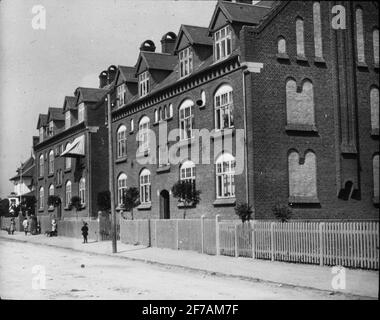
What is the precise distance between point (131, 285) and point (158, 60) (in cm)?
2415

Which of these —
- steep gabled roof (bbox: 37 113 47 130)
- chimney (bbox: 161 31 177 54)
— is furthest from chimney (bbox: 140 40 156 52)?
steep gabled roof (bbox: 37 113 47 130)

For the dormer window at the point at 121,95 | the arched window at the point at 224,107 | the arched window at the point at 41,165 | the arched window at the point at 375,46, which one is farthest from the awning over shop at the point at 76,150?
the arched window at the point at 375,46

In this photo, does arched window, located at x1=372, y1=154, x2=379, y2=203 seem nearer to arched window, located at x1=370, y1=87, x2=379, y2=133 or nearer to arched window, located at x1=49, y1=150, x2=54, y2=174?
arched window, located at x1=370, y1=87, x2=379, y2=133

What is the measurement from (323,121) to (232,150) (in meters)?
4.65

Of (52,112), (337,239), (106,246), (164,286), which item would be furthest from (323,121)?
(52,112)

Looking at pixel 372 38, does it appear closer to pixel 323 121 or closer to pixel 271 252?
pixel 323 121

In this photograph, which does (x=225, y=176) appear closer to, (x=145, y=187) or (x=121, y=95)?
(x=145, y=187)

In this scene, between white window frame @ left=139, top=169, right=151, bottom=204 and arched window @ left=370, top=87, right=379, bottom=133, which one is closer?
arched window @ left=370, top=87, right=379, bottom=133

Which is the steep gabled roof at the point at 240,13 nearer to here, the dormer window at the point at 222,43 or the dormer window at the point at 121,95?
the dormer window at the point at 222,43

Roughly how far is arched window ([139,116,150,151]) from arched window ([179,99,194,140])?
4.68 metres

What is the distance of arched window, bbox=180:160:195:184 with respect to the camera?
29.4 metres

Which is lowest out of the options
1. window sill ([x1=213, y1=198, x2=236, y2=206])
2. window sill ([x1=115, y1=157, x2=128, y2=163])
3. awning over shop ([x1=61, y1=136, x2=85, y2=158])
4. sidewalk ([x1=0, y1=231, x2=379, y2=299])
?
sidewalk ([x1=0, y1=231, x2=379, y2=299])

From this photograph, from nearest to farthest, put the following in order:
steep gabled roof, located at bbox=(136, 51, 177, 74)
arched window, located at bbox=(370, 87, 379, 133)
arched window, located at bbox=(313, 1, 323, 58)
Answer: arched window, located at bbox=(313, 1, 323, 58) < arched window, located at bbox=(370, 87, 379, 133) < steep gabled roof, located at bbox=(136, 51, 177, 74)

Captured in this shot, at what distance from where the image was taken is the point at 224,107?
26938 mm
